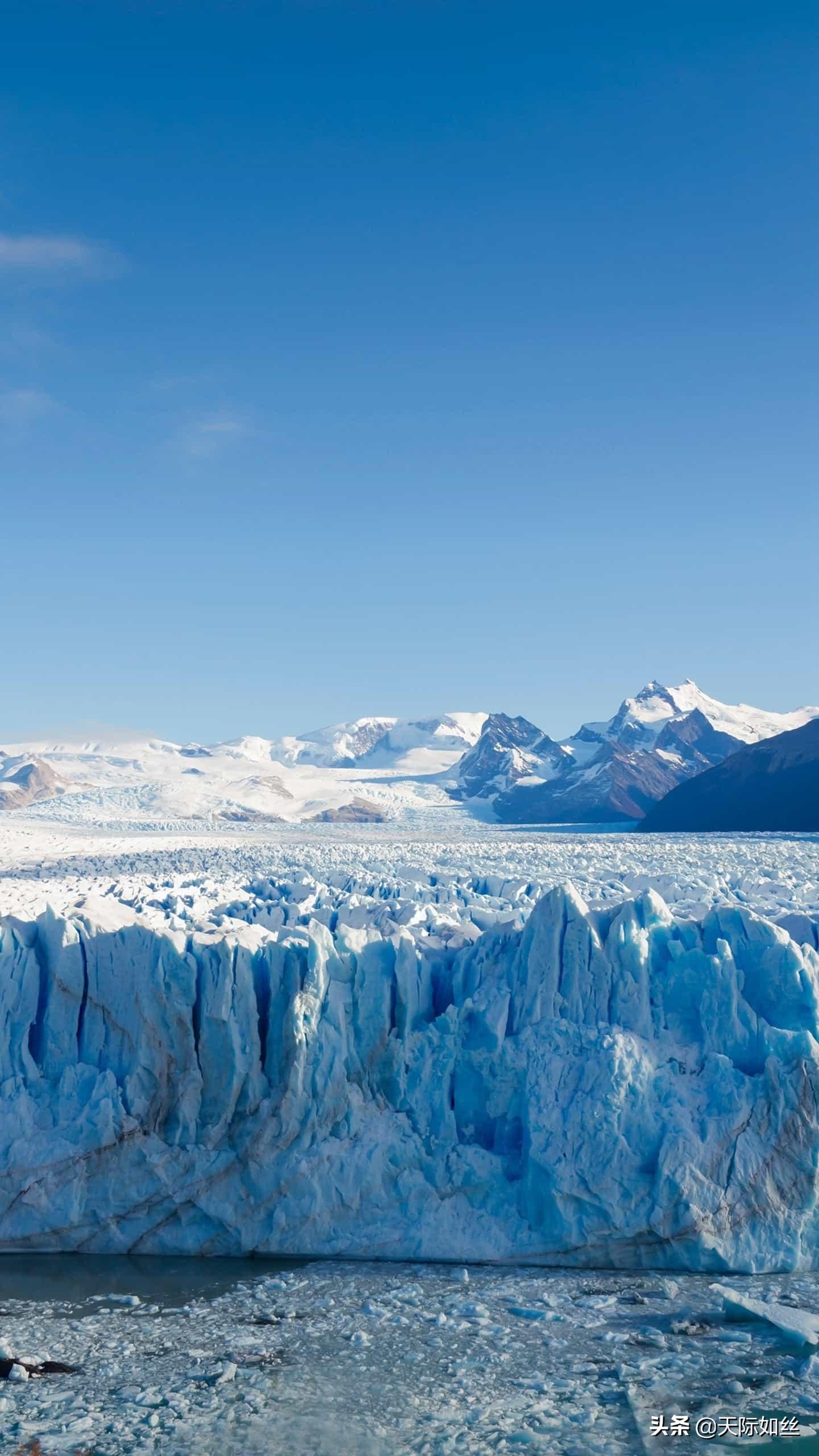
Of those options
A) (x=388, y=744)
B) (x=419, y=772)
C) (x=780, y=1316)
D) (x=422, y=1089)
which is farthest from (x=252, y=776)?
(x=780, y=1316)

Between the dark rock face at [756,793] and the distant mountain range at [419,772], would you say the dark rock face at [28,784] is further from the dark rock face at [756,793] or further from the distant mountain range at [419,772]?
the dark rock face at [756,793]

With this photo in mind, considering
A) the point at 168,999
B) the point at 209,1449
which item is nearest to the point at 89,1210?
the point at 168,999

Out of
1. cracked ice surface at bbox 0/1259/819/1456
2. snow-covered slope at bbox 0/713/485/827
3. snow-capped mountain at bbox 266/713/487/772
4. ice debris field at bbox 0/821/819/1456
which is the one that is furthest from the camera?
snow-capped mountain at bbox 266/713/487/772

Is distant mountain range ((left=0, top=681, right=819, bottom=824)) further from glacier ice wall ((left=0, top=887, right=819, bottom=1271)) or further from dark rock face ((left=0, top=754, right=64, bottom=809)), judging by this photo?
glacier ice wall ((left=0, top=887, right=819, bottom=1271))

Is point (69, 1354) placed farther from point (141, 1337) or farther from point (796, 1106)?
point (796, 1106)

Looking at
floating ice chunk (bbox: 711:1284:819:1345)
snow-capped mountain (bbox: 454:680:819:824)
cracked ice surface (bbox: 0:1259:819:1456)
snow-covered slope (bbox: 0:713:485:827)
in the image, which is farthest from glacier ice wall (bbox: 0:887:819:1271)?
snow-capped mountain (bbox: 454:680:819:824)

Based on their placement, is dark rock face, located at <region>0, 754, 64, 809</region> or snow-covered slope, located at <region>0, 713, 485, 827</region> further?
dark rock face, located at <region>0, 754, 64, 809</region>
